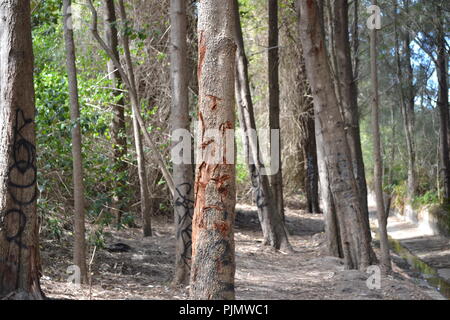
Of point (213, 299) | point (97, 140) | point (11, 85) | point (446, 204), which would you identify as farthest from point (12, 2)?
point (446, 204)

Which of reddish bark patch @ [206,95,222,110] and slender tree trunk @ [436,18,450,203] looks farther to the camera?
slender tree trunk @ [436,18,450,203]

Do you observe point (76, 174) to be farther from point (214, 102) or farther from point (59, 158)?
point (214, 102)

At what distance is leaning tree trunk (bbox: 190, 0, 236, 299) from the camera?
5.81 metres

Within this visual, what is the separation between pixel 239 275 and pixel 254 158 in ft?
14.1

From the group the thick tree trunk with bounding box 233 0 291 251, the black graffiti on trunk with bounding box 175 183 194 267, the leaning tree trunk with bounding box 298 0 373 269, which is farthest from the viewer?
the thick tree trunk with bounding box 233 0 291 251

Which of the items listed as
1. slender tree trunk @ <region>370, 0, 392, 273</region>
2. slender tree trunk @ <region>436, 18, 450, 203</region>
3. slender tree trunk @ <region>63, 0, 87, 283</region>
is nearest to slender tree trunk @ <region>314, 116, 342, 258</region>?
slender tree trunk @ <region>370, 0, 392, 273</region>

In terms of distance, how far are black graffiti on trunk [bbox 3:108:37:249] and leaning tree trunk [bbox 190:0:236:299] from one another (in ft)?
7.01

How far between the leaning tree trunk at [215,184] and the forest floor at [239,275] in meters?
2.08

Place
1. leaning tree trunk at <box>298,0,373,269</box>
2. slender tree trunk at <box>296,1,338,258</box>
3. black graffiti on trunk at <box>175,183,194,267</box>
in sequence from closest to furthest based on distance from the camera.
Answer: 1. black graffiti on trunk at <box>175,183,194,267</box>
2. leaning tree trunk at <box>298,0,373,269</box>
3. slender tree trunk at <box>296,1,338,258</box>

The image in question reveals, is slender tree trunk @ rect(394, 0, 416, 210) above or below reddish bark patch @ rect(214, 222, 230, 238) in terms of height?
above

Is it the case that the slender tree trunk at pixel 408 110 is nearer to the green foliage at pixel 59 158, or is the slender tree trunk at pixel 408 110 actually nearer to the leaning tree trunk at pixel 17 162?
the green foliage at pixel 59 158

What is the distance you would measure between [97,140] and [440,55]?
16.6m

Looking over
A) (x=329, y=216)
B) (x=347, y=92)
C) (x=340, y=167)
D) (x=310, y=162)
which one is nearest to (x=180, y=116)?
(x=340, y=167)

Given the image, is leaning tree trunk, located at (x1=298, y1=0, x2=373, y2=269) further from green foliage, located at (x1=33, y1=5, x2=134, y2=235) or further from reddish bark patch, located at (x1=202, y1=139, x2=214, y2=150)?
reddish bark patch, located at (x1=202, y1=139, x2=214, y2=150)
